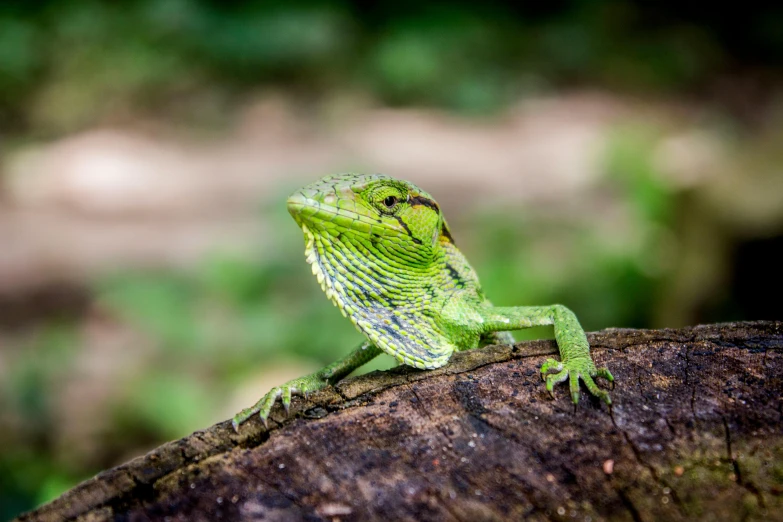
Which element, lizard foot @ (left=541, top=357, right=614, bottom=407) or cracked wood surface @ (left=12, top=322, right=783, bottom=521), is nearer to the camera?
cracked wood surface @ (left=12, top=322, right=783, bottom=521)

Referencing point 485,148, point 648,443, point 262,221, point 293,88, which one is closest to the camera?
point 648,443

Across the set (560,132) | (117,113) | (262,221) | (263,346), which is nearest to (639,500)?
(263,346)

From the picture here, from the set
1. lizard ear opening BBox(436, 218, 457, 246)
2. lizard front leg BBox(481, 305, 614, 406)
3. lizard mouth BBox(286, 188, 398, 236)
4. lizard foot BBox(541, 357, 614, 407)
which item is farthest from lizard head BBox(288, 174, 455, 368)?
lizard foot BBox(541, 357, 614, 407)

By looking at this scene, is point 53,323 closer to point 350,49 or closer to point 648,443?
point 648,443

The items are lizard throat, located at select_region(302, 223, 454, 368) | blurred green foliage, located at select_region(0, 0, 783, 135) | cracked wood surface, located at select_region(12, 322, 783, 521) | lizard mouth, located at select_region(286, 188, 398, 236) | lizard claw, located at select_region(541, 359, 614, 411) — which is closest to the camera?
cracked wood surface, located at select_region(12, 322, 783, 521)

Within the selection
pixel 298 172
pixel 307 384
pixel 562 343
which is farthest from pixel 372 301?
pixel 298 172

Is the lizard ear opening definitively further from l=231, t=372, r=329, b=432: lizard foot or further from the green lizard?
l=231, t=372, r=329, b=432: lizard foot

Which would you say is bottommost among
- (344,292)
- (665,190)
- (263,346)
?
(263,346)
